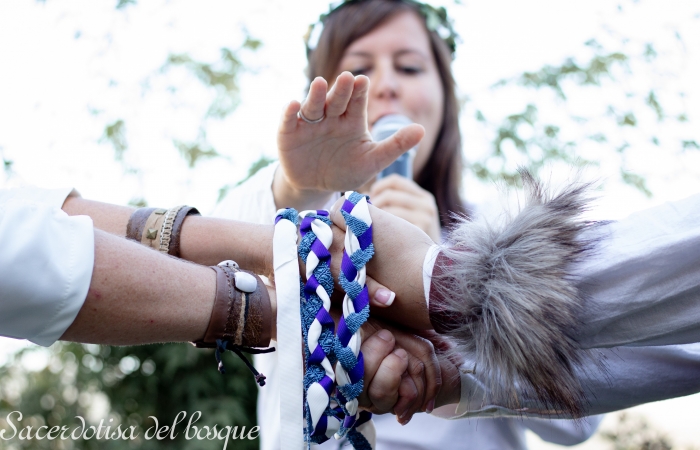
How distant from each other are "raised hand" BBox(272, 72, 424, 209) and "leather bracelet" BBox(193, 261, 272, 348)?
16.5 inches

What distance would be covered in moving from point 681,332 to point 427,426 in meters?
0.63

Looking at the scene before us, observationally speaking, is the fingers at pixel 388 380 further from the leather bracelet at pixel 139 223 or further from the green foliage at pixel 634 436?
the green foliage at pixel 634 436

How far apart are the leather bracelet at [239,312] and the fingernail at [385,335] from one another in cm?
18

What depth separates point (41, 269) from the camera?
70cm

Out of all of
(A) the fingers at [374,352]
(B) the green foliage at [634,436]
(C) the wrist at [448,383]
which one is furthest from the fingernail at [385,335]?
(B) the green foliage at [634,436]

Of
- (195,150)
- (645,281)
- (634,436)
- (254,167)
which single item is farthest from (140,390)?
(634,436)

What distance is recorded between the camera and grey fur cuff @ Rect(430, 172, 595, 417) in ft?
2.64

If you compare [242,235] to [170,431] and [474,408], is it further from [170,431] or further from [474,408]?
[170,431]

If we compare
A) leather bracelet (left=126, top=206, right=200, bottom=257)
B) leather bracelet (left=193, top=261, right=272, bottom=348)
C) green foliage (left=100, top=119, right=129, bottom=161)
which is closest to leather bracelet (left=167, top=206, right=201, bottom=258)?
leather bracelet (left=126, top=206, right=200, bottom=257)

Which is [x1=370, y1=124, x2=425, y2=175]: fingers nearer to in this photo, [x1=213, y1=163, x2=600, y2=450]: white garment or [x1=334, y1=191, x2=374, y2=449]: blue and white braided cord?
[x1=334, y1=191, x2=374, y2=449]: blue and white braided cord

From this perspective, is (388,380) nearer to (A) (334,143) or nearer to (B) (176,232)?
(B) (176,232)

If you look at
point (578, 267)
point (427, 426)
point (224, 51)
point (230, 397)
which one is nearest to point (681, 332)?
point (578, 267)

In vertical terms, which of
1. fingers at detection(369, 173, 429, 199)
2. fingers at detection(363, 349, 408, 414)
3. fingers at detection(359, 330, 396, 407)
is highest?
fingers at detection(359, 330, 396, 407)

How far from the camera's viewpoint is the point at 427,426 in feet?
4.25
